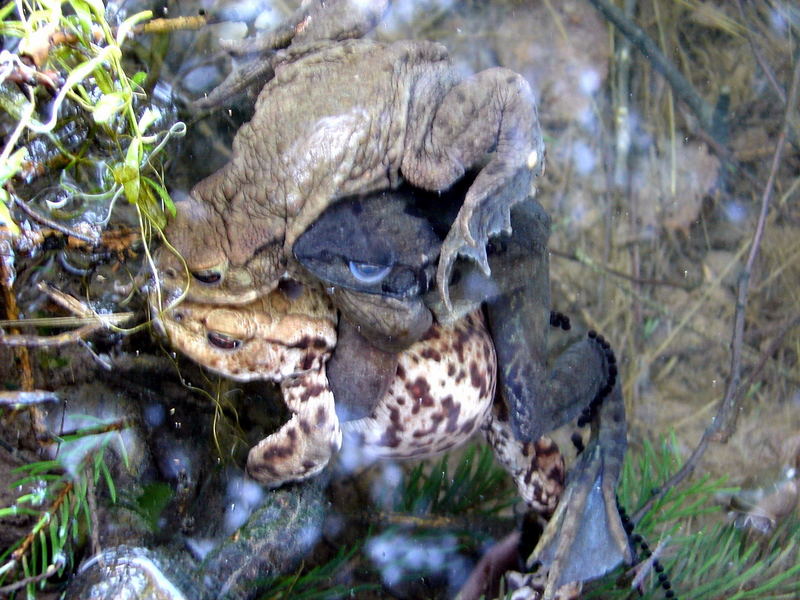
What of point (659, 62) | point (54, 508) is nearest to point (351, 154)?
point (54, 508)

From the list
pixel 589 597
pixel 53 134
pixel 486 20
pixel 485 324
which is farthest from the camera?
pixel 486 20

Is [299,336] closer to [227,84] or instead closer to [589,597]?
[227,84]

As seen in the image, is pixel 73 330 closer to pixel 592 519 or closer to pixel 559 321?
pixel 559 321

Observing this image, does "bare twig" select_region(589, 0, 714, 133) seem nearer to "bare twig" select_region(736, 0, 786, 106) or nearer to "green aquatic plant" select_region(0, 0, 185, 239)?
"bare twig" select_region(736, 0, 786, 106)

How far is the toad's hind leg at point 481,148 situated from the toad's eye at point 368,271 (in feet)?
0.41

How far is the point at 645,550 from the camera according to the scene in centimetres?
209

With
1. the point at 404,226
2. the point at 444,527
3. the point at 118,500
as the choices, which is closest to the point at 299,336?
the point at 404,226

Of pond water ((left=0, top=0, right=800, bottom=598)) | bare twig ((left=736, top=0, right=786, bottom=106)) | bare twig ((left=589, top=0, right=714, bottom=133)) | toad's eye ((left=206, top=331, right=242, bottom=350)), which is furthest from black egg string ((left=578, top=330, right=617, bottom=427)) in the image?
bare twig ((left=736, top=0, right=786, bottom=106))

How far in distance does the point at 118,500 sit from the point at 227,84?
1.02 metres

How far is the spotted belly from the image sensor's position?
1793 mm

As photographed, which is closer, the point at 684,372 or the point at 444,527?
the point at 444,527

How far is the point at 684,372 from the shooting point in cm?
287

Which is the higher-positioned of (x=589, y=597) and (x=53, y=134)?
(x=53, y=134)

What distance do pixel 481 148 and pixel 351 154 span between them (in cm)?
27
